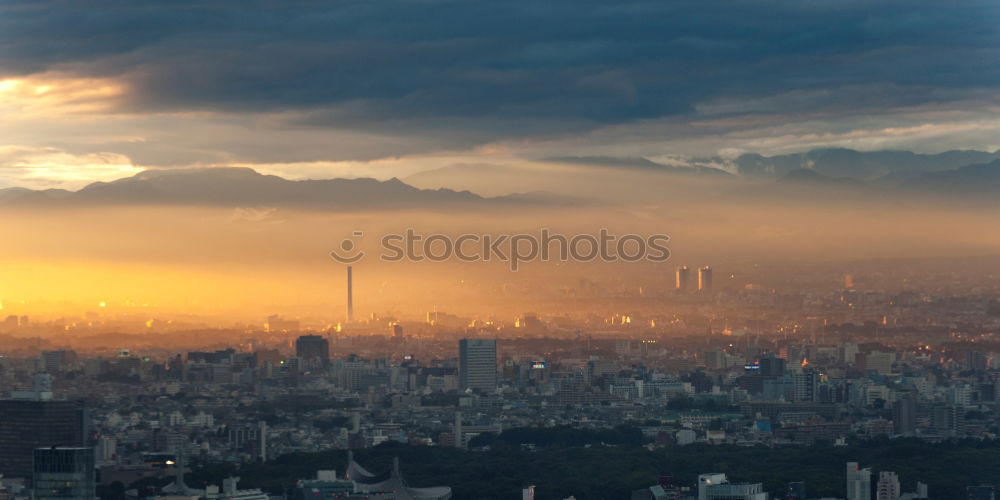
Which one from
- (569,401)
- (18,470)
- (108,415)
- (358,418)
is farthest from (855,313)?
(18,470)

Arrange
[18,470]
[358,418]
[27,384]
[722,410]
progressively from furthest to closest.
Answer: [722,410] → [358,418] → [27,384] → [18,470]

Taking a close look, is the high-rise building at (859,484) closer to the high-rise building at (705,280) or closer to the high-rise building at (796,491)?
the high-rise building at (796,491)

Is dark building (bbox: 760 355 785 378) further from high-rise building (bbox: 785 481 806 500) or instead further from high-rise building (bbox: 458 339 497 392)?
high-rise building (bbox: 785 481 806 500)

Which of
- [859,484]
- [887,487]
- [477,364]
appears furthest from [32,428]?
[477,364]

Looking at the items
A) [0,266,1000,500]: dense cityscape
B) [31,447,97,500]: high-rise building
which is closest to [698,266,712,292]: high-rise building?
[0,266,1000,500]: dense cityscape

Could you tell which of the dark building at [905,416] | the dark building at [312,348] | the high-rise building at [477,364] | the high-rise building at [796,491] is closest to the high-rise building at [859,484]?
the high-rise building at [796,491]

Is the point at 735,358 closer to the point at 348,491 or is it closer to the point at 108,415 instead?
the point at 108,415
